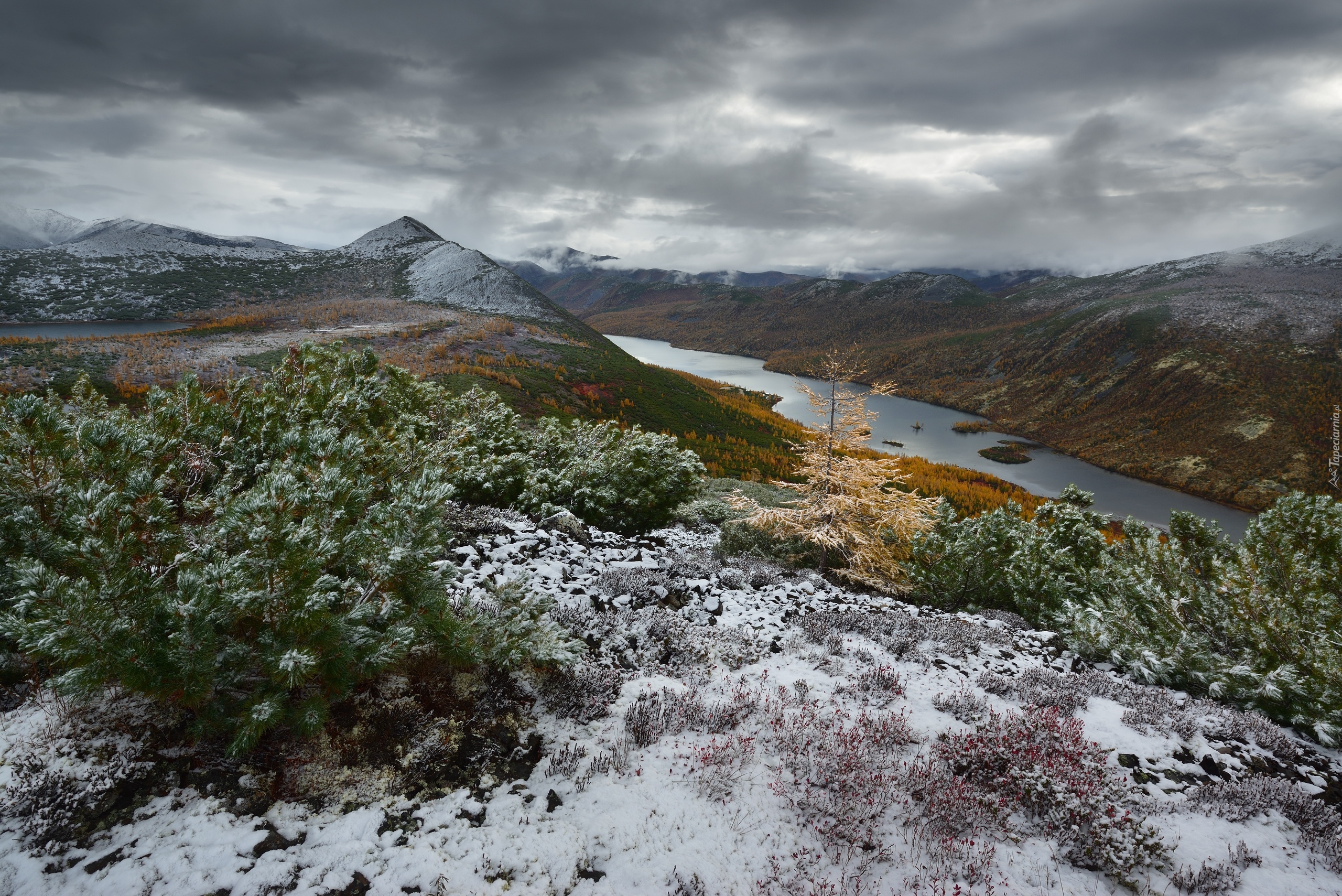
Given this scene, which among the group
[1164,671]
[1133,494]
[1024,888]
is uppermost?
[1024,888]

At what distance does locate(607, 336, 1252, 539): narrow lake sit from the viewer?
50.2m

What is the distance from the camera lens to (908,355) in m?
166

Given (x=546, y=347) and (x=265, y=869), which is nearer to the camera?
(x=265, y=869)

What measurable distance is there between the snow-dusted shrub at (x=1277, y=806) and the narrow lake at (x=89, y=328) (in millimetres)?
54983

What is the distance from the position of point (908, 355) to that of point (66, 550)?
7252 inches

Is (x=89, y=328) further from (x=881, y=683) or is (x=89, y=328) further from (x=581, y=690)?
(x=881, y=683)

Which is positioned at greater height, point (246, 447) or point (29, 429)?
point (29, 429)

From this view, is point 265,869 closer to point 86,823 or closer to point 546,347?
point 86,823

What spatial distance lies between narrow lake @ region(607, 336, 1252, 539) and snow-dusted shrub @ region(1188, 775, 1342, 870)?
24853 millimetres

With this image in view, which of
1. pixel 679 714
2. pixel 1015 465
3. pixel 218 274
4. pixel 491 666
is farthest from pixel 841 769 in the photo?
pixel 218 274

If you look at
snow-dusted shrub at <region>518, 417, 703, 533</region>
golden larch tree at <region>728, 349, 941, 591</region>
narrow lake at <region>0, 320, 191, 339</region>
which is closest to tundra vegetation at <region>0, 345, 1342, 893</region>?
snow-dusted shrub at <region>518, 417, 703, 533</region>

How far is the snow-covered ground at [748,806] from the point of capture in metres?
2.73

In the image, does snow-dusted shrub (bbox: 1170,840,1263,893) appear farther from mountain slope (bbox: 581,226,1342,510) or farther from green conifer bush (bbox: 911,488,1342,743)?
mountain slope (bbox: 581,226,1342,510)

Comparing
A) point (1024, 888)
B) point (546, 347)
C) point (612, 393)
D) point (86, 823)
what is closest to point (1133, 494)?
point (612, 393)
